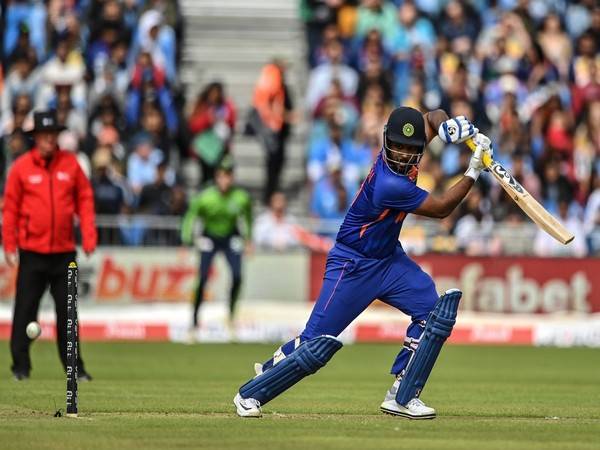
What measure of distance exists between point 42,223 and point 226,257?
6.51 meters

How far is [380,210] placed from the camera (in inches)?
407

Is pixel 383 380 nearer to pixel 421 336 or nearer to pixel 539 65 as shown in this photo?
pixel 421 336

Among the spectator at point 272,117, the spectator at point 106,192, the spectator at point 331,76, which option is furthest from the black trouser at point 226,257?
the spectator at point 331,76

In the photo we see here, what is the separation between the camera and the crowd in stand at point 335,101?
22.0m

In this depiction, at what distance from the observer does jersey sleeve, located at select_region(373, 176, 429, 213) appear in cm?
1017

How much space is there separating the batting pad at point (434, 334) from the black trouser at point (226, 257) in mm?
9434

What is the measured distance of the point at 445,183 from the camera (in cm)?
2252

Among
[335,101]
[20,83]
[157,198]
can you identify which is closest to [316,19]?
[335,101]

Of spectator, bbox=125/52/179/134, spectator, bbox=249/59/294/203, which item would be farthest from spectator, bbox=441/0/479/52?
spectator, bbox=125/52/179/134

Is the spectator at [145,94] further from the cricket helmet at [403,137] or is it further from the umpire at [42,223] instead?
the cricket helmet at [403,137]

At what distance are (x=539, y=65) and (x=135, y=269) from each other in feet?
25.8

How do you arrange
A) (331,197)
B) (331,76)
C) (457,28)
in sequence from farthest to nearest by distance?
(457,28)
(331,76)
(331,197)

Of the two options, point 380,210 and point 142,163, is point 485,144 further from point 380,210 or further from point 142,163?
point 142,163

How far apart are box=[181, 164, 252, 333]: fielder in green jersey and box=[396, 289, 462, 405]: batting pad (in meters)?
9.47
